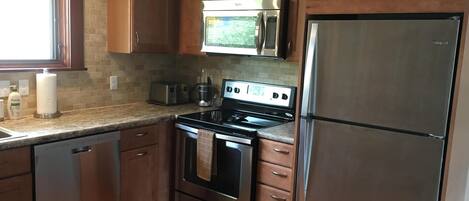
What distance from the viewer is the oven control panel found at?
302 centimetres

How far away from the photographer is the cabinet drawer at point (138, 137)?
8.69 feet

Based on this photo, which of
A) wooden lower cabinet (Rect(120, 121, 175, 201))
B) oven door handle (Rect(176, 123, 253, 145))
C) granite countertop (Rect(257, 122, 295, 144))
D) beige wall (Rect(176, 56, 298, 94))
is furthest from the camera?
beige wall (Rect(176, 56, 298, 94))

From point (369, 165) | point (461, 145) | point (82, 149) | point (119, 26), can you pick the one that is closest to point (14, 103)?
point (82, 149)

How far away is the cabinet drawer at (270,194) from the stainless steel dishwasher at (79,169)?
94 centimetres

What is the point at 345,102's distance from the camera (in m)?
2.14

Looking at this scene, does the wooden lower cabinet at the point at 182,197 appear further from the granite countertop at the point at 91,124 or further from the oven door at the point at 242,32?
the oven door at the point at 242,32

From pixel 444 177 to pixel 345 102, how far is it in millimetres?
588

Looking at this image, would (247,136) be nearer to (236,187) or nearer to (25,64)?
(236,187)

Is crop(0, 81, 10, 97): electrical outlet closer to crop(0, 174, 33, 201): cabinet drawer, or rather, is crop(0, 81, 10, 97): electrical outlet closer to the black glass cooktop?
crop(0, 174, 33, 201): cabinet drawer

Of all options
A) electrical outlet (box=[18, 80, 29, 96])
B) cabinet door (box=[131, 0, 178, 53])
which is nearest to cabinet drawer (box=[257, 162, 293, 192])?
cabinet door (box=[131, 0, 178, 53])

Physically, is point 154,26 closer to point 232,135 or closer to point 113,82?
point 113,82

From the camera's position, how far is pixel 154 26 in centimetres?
315

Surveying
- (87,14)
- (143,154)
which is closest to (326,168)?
(143,154)

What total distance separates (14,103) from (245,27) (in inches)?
62.9
